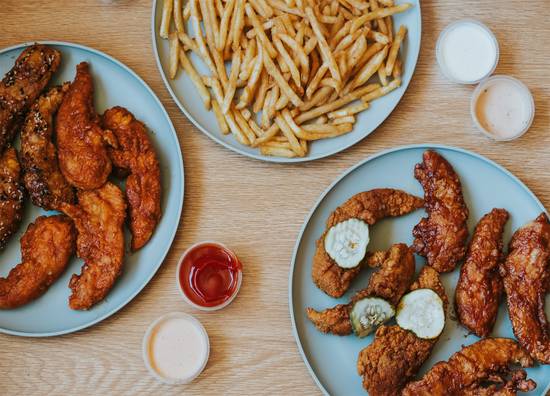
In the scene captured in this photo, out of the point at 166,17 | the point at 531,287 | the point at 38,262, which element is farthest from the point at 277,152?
the point at 531,287

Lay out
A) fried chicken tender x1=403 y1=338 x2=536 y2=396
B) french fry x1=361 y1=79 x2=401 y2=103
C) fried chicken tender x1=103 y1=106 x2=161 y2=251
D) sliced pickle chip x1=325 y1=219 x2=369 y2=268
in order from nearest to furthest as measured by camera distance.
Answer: fried chicken tender x1=403 y1=338 x2=536 y2=396
sliced pickle chip x1=325 y1=219 x2=369 y2=268
fried chicken tender x1=103 y1=106 x2=161 y2=251
french fry x1=361 y1=79 x2=401 y2=103

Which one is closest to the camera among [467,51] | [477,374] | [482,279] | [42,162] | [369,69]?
[477,374]

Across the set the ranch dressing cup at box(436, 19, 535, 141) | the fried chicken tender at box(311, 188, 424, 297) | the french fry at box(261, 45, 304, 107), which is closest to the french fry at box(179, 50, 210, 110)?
the french fry at box(261, 45, 304, 107)

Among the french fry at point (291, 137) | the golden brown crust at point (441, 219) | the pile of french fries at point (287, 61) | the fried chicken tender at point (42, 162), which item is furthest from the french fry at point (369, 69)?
the fried chicken tender at point (42, 162)

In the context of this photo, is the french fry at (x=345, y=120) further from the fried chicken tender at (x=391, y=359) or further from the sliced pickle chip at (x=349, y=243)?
the fried chicken tender at (x=391, y=359)

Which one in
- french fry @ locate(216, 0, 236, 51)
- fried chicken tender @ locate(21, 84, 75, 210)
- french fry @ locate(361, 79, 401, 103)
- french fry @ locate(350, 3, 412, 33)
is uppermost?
french fry @ locate(350, 3, 412, 33)

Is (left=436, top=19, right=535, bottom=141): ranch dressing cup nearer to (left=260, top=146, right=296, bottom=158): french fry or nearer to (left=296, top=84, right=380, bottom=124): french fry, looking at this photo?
(left=296, top=84, right=380, bottom=124): french fry

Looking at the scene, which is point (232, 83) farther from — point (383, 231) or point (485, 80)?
point (485, 80)

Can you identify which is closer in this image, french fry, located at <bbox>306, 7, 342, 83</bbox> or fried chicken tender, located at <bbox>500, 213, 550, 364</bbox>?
fried chicken tender, located at <bbox>500, 213, 550, 364</bbox>
